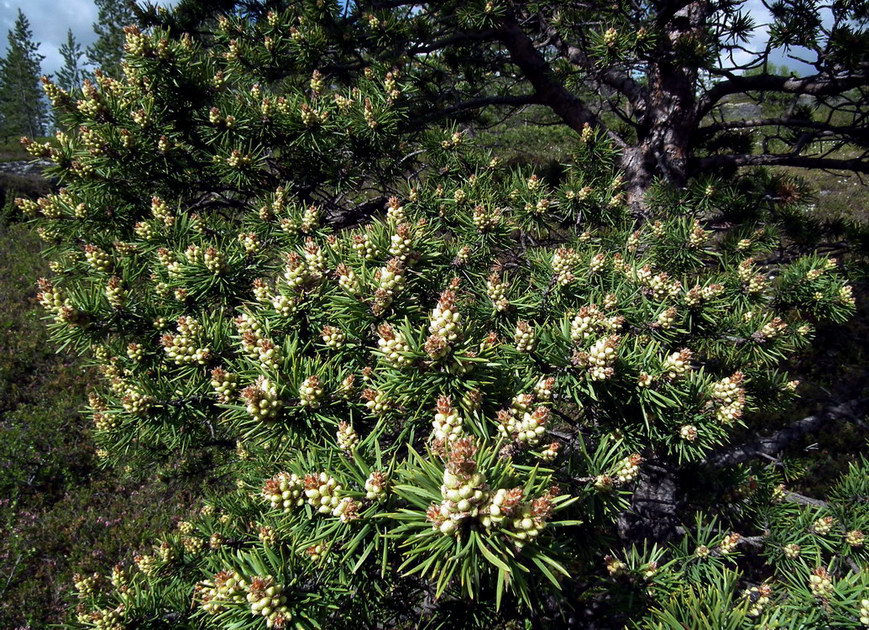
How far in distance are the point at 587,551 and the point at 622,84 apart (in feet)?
12.1

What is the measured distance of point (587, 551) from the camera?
1.47m

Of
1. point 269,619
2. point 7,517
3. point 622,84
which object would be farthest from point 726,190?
point 7,517

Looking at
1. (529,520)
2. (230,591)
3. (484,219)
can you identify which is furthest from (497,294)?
(230,591)

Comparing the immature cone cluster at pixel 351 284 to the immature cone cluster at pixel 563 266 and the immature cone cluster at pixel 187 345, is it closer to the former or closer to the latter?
the immature cone cluster at pixel 187 345

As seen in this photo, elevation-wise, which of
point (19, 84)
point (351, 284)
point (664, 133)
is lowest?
point (351, 284)

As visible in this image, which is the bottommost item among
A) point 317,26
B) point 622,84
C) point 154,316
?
point 154,316

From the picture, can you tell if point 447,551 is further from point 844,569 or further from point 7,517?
point 7,517

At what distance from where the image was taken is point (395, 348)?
1.18m

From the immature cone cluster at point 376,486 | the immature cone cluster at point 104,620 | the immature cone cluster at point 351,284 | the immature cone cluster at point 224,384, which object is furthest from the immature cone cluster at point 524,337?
the immature cone cluster at point 104,620

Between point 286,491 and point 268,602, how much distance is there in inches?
11.0

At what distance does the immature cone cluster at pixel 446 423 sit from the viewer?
1.02 metres

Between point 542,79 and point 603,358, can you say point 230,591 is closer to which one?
point 603,358

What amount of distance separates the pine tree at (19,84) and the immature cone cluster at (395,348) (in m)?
69.4

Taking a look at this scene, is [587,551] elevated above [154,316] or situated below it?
below
